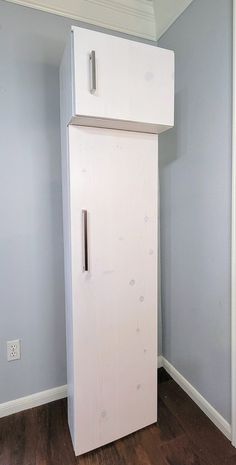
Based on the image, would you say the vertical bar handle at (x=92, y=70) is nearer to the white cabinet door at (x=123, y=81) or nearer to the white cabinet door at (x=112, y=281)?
the white cabinet door at (x=123, y=81)

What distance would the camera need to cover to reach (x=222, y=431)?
4.93 ft

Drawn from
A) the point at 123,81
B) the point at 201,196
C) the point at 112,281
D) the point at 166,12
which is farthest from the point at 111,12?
the point at 112,281

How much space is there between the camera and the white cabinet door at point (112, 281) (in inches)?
51.3

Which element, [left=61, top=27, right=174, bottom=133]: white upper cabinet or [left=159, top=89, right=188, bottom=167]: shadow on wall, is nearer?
[left=61, top=27, right=174, bottom=133]: white upper cabinet

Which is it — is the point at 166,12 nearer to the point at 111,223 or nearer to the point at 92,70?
the point at 92,70

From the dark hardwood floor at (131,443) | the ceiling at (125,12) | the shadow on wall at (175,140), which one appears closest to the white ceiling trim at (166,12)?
the ceiling at (125,12)

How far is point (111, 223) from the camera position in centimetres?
137

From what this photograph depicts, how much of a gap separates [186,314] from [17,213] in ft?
4.06

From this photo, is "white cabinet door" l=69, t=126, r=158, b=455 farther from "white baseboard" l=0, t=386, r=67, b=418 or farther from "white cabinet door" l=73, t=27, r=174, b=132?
"white baseboard" l=0, t=386, r=67, b=418

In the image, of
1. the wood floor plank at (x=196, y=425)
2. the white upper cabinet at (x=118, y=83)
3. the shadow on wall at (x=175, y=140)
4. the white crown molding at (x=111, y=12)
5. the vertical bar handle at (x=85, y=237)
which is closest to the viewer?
the white upper cabinet at (x=118, y=83)

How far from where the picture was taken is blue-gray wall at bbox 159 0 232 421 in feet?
4.62

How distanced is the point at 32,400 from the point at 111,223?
125 cm

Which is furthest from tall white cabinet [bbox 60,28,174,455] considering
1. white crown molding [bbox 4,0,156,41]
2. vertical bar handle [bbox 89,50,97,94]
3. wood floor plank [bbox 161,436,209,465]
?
white crown molding [bbox 4,0,156,41]

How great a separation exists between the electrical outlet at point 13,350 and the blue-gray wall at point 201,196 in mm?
1046
